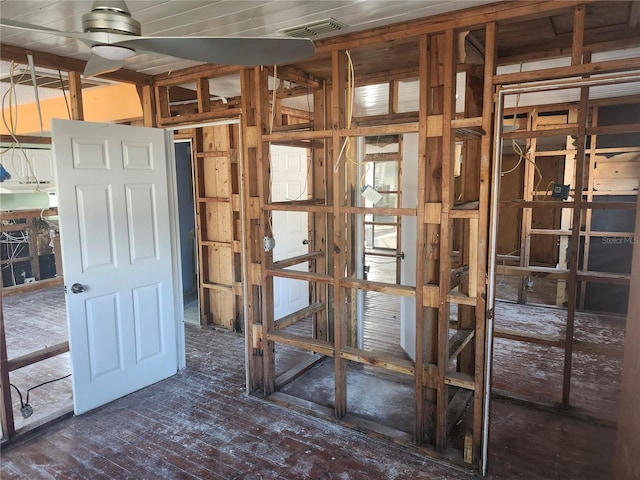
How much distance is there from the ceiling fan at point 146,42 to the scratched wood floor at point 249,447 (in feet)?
7.16

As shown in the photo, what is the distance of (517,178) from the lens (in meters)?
7.54

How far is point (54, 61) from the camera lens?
2971 mm

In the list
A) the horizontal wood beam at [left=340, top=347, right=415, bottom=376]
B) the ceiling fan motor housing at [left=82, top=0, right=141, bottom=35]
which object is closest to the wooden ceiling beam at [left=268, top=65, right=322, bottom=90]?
the ceiling fan motor housing at [left=82, top=0, right=141, bottom=35]

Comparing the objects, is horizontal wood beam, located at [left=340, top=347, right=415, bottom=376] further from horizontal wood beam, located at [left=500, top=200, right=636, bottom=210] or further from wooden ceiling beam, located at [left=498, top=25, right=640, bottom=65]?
wooden ceiling beam, located at [left=498, top=25, right=640, bottom=65]

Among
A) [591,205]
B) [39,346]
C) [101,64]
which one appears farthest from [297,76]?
[39,346]

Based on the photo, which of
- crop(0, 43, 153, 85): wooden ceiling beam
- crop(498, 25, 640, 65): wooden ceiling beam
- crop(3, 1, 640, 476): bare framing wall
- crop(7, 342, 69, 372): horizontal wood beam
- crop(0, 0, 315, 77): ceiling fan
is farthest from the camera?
crop(7, 342, 69, 372): horizontal wood beam

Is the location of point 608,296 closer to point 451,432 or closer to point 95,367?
point 451,432

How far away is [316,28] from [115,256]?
2135 millimetres

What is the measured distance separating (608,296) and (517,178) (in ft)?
9.41

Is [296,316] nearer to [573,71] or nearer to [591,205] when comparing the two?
[591,205]

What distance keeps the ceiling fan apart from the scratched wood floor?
2183 mm

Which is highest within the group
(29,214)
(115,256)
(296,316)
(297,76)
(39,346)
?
(297,76)

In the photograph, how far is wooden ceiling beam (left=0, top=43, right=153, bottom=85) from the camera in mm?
2735

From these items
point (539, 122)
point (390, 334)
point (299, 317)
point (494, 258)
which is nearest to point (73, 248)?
point (299, 317)
